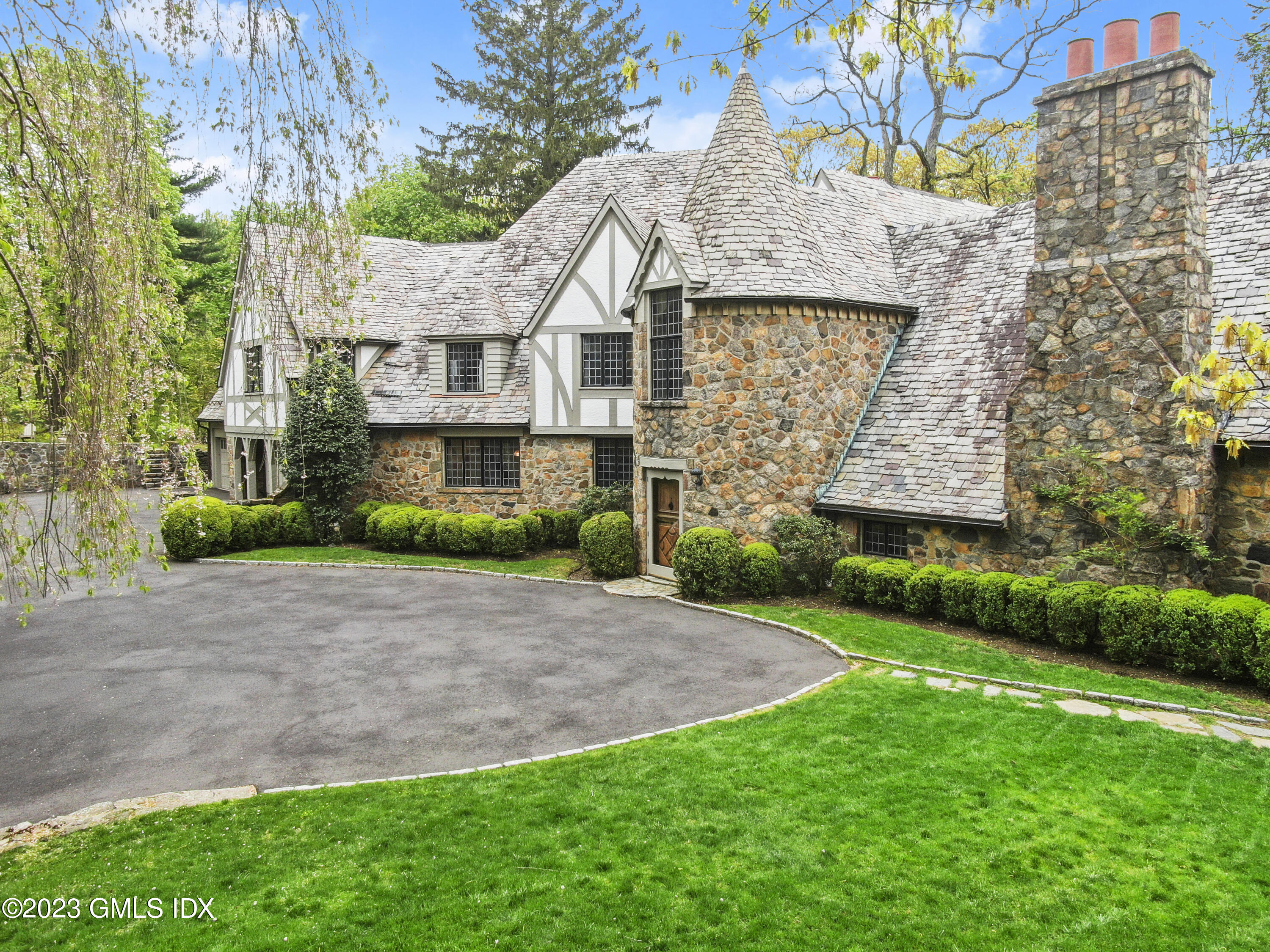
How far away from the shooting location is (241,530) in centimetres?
2072

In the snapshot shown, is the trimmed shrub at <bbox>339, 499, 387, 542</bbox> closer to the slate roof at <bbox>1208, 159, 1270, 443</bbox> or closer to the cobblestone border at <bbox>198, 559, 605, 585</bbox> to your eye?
the cobblestone border at <bbox>198, 559, 605, 585</bbox>

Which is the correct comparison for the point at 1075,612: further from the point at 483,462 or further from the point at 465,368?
the point at 465,368

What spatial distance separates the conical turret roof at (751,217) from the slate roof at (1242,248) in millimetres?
6052

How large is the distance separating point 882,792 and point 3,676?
11.7 meters

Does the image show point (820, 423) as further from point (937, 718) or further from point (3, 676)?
point (3, 676)

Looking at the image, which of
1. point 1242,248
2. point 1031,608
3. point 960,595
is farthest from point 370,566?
point 1242,248

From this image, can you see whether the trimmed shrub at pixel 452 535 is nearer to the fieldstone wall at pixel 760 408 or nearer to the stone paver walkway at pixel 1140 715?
the fieldstone wall at pixel 760 408

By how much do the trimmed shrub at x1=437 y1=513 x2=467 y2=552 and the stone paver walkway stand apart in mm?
12430

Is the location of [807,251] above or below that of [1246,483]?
above

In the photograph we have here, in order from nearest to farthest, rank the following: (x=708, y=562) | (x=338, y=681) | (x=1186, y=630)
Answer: (x=1186, y=630), (x=338, y=681), (x=708, y=562)

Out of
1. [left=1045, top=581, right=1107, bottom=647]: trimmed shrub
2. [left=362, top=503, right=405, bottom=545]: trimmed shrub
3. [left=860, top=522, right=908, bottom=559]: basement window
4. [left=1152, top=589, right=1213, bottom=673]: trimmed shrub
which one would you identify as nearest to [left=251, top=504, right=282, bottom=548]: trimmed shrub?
[left=362, top=503, right=405, bottom=545]: trimmed shrub

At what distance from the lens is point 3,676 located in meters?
11.3

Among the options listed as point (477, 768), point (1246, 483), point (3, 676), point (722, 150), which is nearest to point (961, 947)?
point (477, 768)

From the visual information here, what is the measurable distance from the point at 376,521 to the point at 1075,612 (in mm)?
16280
